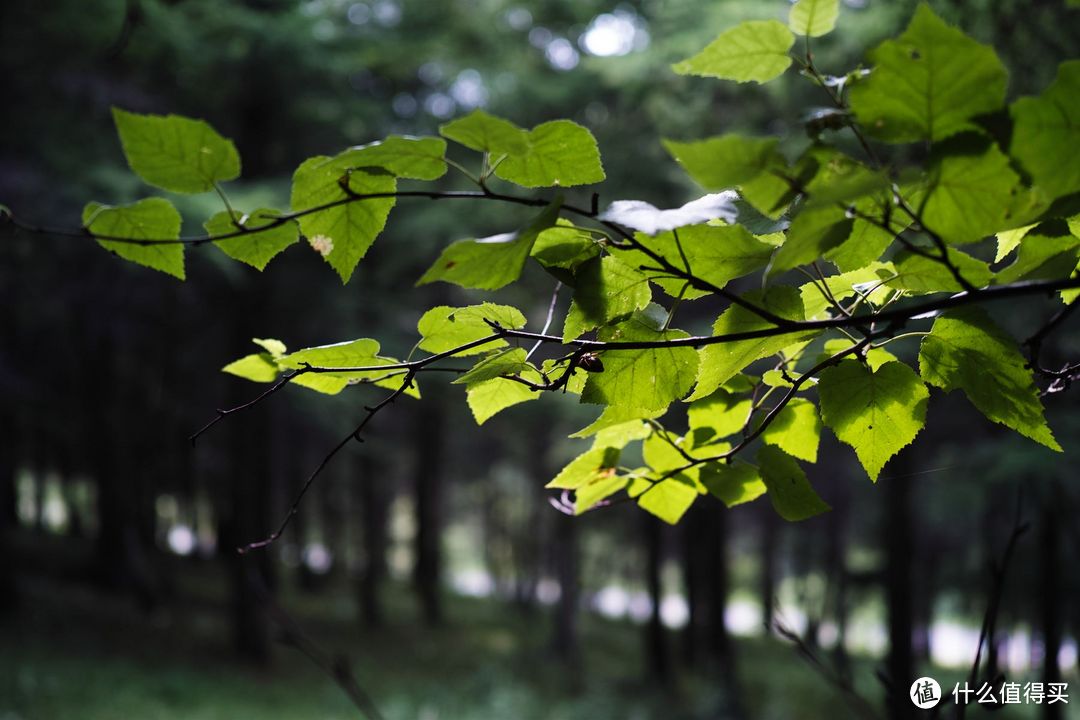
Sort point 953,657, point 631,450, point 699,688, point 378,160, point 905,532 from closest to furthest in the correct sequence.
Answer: point 378,160 → point 905,532 → point 631,450 → point 699,688 → point 953,657

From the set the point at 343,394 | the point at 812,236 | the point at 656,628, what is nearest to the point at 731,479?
the point at 812,236

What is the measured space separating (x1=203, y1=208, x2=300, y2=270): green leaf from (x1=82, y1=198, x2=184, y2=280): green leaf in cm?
3

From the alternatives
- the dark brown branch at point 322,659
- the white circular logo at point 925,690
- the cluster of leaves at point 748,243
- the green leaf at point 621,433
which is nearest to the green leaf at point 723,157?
the cluster of leaves at point 748,243

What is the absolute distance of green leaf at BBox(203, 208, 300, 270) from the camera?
23.3 inches

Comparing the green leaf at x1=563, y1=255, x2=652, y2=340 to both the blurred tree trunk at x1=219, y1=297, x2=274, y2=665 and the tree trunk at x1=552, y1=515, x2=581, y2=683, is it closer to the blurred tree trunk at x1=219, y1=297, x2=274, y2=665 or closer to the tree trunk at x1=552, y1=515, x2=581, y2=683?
the blurred tree trunk at x1=219, y1=297, x2=274, y2=665

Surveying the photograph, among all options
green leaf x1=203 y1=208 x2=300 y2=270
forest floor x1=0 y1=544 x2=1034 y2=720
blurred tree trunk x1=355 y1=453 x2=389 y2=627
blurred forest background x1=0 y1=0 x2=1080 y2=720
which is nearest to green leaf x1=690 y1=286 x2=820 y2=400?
green leaf x1=203 y1=208 x2=300 y2=270

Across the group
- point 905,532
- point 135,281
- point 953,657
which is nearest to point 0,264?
point 135,281

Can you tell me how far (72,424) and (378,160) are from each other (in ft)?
40.1

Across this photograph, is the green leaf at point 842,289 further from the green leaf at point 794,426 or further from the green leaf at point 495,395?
the green leaf at point 495,395

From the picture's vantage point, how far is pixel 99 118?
8938mm

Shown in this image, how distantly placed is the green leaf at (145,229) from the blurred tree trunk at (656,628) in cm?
1311

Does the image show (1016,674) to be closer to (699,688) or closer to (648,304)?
(699,688)

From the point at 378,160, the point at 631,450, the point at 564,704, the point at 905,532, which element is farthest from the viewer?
the point at 564,704

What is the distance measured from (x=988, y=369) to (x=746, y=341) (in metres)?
0.20
